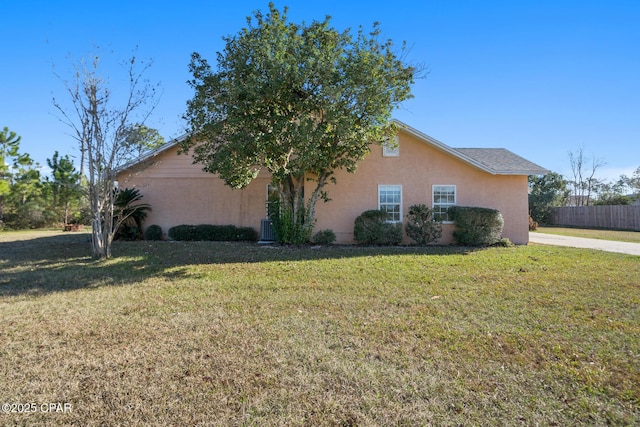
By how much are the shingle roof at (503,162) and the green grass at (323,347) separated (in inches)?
254

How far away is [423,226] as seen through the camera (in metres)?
13.0

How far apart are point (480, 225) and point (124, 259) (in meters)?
12.1

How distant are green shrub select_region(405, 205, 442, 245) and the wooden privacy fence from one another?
20.1 meters

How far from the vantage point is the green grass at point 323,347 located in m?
2.72

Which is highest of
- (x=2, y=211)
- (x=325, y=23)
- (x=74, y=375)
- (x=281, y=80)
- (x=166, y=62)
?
(x=325, y=23)

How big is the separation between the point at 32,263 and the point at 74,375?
26.2 feet

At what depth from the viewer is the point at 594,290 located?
639 cm

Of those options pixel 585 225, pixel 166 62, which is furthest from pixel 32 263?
pixel 585 225

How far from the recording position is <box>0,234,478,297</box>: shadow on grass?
7.07 m

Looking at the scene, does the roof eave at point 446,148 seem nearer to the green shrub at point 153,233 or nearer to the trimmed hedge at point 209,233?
the trimmed hedge at point 209,233

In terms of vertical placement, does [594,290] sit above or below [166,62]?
below

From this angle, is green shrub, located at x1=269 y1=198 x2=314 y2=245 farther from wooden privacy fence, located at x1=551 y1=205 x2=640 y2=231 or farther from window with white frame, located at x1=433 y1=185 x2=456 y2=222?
wooden privacy fence, located at x1=551 y1=205 x2=640 y2=231

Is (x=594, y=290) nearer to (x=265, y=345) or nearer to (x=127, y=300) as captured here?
(x=265, y=345)

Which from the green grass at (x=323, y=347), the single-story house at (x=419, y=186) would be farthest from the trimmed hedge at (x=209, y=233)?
the green grass at (x=323, y=347)
